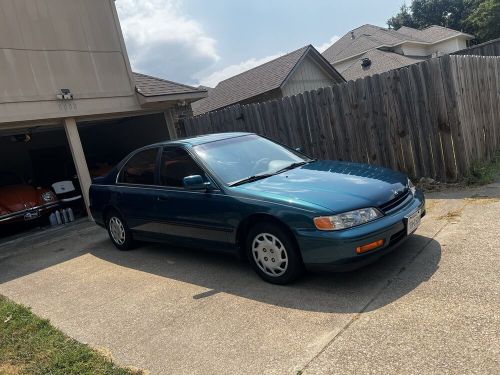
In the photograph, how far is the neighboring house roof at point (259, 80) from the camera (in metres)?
18.4

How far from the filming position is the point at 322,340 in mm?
3291

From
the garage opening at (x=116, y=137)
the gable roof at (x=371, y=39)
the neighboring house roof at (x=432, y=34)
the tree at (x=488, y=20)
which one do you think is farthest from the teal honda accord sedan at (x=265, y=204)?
the tree at (x=488, y=20)

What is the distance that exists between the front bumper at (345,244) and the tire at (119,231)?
3111mm

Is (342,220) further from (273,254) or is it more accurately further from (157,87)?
(157,87)

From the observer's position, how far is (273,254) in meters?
4.32

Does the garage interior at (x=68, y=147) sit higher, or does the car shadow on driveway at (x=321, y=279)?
the garage interior at (x=68, y=147)

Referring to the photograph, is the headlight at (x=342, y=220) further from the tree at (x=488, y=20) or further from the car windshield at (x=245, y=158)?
the tree at (x=488, y=20)

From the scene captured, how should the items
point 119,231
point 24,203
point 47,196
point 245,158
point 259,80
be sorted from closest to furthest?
point 245,158 → point 119,231 → point 24,203 → point 47,196 → point 259,80

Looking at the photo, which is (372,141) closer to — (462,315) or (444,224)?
(444,224)

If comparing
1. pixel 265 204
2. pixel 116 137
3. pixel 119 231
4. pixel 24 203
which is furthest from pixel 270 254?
pixel 116 137

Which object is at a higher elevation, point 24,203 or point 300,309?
point 24,203

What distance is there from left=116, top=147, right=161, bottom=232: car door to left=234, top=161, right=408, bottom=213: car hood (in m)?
1.53

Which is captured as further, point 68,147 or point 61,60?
point 68,147

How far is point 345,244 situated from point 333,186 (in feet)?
2.38
